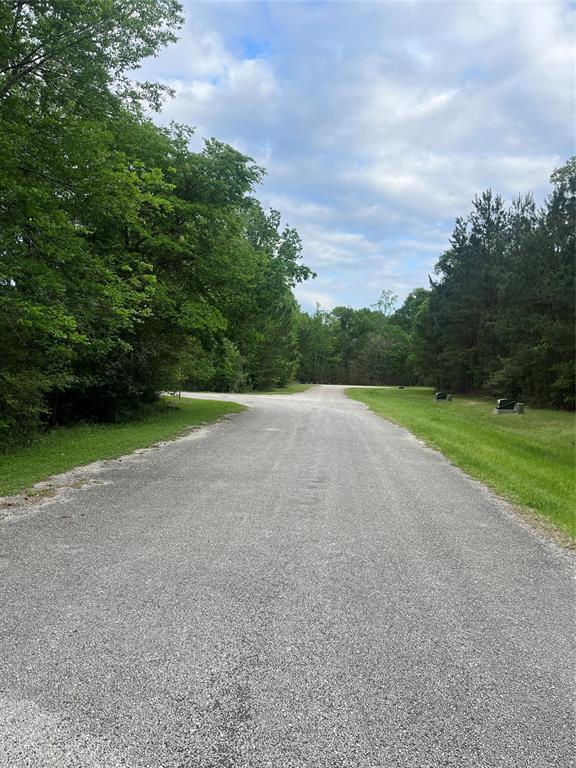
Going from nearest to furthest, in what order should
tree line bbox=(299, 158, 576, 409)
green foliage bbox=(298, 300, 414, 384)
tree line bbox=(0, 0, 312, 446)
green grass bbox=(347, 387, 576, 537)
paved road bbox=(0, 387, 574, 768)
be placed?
1. paved road bbox=(0, 387, 574, 768)
2. green grass bbox=(347, 387, 576, 537)
3. tree line bbox=(0, 0, 312, 446)
4. tree line bbox=(299, 158, 576, 409)
5. green foliage bbox=(298, 300, 414, 384)

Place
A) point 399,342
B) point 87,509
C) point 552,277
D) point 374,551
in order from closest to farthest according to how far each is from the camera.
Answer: point 374,551 → point 87,509 → point 552,277 → point 399,342

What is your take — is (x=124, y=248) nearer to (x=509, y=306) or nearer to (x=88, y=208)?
(x=88, y=208)

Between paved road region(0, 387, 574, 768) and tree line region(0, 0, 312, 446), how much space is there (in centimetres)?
437

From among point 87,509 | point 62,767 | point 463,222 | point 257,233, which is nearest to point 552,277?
Answer: point 257,233

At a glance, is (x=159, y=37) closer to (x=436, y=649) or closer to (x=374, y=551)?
(x=374, y=551)

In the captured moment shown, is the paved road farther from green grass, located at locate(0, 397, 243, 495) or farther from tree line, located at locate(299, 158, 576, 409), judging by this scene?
tree line, located at locate(299, 158, 576, 409)

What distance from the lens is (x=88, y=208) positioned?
8641 millimetres

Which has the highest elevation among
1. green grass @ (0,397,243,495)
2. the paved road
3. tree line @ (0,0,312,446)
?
tree line @ (0,0,312,446)

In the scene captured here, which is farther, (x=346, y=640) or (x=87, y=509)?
(x=87, y=509)

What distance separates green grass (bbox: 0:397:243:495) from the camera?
22.2 ft

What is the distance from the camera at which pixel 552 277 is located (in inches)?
945

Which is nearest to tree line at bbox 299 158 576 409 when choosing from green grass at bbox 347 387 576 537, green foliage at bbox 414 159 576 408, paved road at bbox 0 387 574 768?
green foliage at bbox 414 159 576 408

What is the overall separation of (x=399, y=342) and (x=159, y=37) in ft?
257

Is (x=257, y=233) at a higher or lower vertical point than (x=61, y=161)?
higher
